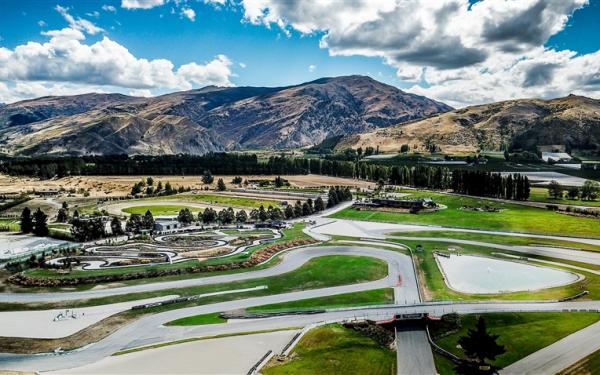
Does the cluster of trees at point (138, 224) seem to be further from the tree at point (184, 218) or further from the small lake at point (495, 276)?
the small lake at point (495, 276)

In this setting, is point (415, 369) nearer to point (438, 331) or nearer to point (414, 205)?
point (438, 331)

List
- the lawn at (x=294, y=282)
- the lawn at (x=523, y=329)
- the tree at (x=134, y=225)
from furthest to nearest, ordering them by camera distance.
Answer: the tree at (x=134, y=225) → the lawn at (x=294, y=282) → the lawn at (x=523, y=329)

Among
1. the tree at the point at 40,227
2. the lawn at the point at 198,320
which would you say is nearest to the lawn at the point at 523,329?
the lawn at the point at 198,320

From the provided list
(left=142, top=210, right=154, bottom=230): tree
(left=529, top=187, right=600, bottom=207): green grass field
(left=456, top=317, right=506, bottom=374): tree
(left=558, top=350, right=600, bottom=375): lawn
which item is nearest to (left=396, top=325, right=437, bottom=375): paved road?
(left=456, top=317, right=506, bottom=374): tree

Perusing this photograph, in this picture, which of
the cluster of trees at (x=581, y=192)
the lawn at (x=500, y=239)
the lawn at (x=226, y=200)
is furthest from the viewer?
the lawn at (x=226, y=200)

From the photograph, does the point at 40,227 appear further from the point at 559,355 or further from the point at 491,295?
the point at 559,355

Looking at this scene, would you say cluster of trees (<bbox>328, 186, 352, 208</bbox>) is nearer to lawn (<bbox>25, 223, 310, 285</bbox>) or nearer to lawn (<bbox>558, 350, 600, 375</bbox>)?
lawn (<bbox>25, 223, 310, 285</bbox>)

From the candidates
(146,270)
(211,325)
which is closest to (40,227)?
(146,270)
